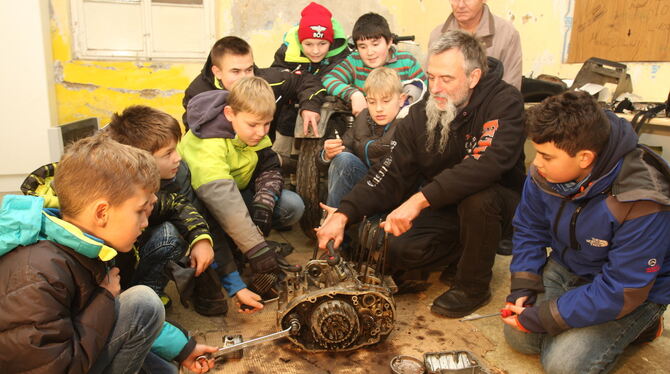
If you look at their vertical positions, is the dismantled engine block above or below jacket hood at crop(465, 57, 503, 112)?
below

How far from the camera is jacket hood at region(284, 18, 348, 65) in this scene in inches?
155

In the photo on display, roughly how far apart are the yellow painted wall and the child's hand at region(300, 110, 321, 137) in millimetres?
2092

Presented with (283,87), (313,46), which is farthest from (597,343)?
(313,46)

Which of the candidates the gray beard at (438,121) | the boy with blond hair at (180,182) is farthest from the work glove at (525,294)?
the boy with blond hair at (180,182)

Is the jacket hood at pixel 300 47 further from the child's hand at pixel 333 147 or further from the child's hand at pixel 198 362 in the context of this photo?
the child's hand at pixel 198 362

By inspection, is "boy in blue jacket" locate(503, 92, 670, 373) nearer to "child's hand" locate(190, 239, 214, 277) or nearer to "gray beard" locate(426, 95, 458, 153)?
"gray beard" locate(426, 95, 458, 153)

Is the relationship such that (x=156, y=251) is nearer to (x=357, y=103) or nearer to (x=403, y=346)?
(x=403, y=346)

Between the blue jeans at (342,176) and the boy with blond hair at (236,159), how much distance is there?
0.35m

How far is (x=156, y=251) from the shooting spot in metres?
2.29

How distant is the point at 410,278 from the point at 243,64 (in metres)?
1.73

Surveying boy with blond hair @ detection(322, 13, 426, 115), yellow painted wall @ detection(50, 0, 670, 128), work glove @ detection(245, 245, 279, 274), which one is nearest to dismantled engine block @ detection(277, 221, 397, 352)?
work glove @ detection(245, 245, 279, 274)

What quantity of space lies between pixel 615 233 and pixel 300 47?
2.84 metres

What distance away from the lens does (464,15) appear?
378cm

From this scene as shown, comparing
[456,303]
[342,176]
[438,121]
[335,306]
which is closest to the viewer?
[335,306]
